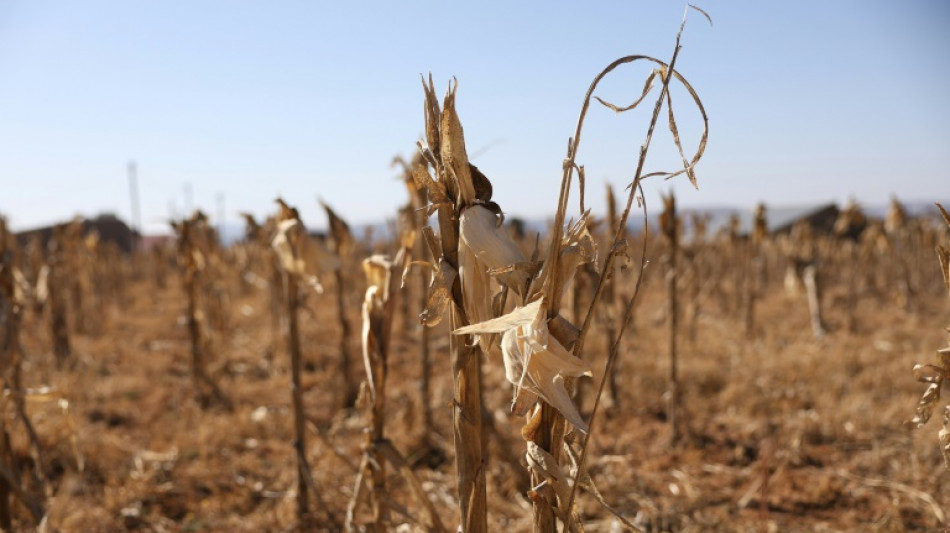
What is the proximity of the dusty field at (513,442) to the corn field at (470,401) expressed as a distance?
0.02 metres

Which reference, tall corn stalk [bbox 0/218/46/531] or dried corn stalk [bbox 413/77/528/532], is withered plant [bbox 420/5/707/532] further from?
tall corn stalk [bbox 0/218/46/531]

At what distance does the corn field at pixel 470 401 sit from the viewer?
1.00m

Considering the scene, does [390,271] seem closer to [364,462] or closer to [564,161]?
[364,462]

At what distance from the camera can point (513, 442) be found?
13.1 feet

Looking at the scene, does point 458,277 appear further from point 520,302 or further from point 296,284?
point 296,284

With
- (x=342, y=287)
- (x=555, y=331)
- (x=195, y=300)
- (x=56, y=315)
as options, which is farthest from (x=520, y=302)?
(x=56, y=315)

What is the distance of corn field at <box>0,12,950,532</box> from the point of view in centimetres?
100

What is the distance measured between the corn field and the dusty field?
0.02m

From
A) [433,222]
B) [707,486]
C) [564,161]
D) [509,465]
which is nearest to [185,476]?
[509,465]

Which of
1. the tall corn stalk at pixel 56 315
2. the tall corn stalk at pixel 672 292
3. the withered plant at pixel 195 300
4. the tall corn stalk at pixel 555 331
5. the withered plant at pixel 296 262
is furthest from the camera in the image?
the tall corn stalk at pixel 56 315

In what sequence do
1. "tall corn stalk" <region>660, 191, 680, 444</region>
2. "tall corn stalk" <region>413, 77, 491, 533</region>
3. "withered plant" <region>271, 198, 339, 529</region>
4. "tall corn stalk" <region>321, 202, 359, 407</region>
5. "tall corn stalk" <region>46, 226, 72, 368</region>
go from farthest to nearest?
"tall corn stalk" <region>46, 226, 72, 368</region>, "tall corn stalk" <region>660, 191, 680, 444</region>, "tall corn stalk" <region>321, 202, 359, 407</region>, "withered plant" <region>271, 198, 339, 529</region>, "tall corn stalk" <region>413, 77, 491, 533</region>

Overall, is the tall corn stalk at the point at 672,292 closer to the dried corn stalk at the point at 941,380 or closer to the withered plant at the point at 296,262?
the withered plant at the point at 296,262

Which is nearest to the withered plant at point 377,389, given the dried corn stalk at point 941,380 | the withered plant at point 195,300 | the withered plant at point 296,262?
the withered plant at point 296,262

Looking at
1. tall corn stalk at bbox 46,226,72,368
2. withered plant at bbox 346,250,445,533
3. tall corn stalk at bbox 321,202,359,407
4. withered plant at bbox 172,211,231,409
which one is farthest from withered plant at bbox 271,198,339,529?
tall corn stalk at bbox 46,226,72,368
